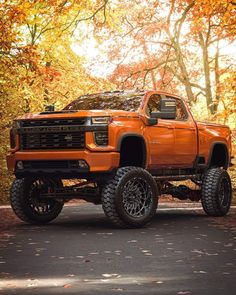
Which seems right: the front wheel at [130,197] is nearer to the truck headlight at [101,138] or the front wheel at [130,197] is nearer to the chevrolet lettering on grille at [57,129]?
the truck headlight at [101,138]

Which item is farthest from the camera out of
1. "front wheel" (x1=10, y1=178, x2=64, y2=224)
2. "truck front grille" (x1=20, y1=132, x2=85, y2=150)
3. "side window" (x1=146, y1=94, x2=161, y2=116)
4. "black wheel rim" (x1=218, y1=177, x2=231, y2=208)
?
"black wheel rim" (x1=218, y1=177, x2=231, y2=208)

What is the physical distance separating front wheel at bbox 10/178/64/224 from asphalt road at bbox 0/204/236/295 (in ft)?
0.77

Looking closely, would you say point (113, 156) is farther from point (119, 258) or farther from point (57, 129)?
point (119, 258)

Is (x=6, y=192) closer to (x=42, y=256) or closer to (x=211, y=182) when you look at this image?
(x=211, y=182)

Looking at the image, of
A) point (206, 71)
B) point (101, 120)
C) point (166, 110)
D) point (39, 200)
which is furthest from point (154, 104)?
point (206, 71)

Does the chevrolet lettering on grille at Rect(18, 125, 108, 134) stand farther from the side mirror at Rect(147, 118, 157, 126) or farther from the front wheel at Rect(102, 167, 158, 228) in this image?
the side mirror at Rect(147, 118, 157, 126)

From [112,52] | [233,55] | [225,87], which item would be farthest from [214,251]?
[233,55]

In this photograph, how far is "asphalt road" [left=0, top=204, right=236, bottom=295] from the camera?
20.9 feet

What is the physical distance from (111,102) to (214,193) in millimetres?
2737

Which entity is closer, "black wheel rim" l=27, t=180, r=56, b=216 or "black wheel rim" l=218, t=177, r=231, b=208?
"black wheel rim" l=27, t=180, r=56, b=216

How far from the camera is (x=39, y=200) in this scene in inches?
498

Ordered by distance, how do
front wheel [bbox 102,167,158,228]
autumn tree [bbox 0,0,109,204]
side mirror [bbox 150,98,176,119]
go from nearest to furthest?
1. front wheel [bbox 102,167,158,228]
2. side mirror [bbox 150,98,176,119]
3. autumn tree [bbox 0,0,109,204]

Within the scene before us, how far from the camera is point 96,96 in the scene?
43.5 ft

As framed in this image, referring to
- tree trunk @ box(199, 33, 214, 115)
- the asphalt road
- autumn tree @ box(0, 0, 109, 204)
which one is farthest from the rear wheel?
tree trunk @ box(199, 33, 214, 115)
